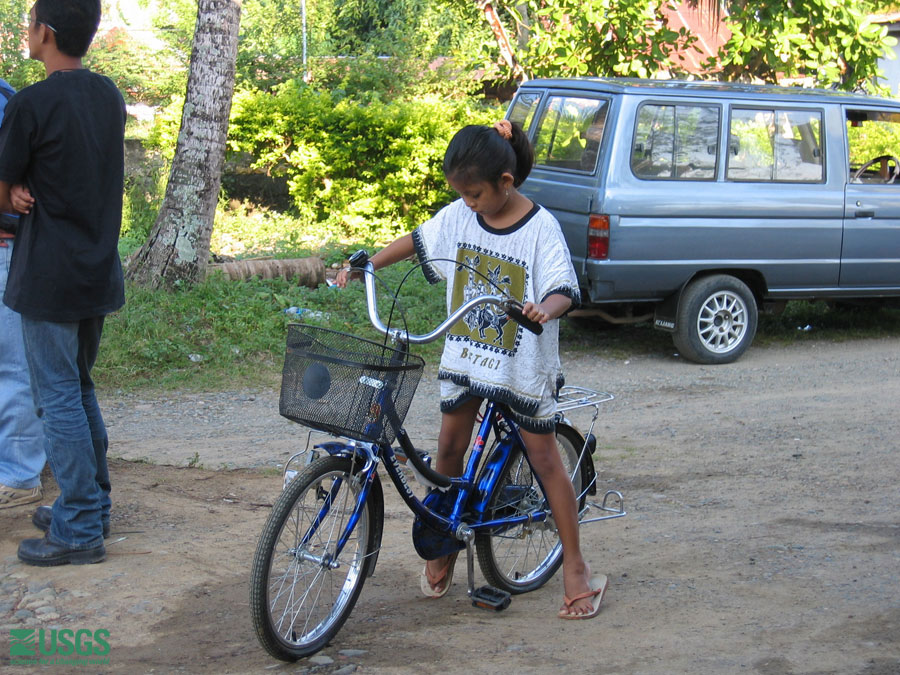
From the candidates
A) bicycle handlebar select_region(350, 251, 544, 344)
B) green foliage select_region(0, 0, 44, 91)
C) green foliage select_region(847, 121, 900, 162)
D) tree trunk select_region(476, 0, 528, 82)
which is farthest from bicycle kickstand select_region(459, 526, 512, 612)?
green foliage select_region(0, 0, 44, 91)

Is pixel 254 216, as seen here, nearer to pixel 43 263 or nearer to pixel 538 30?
pixel 538 30

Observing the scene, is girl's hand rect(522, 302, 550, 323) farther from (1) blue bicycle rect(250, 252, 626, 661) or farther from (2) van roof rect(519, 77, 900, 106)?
(2) van roof rect(519, 77, 900, 106)

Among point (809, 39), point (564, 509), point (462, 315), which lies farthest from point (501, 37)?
point (462, 315)

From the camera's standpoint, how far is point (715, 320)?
8.72 meters

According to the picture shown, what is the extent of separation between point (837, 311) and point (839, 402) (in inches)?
140

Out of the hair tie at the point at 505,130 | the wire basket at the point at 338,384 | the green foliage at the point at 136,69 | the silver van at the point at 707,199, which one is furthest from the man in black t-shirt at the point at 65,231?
the green foliage at the point at 136,69

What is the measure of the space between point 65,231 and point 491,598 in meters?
2.18

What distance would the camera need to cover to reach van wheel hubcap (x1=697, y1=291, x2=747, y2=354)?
28.3ft

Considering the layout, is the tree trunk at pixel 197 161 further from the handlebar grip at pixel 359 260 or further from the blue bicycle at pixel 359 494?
the handlebar grip at pixel 359 260

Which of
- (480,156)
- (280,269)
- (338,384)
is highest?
(480,156)

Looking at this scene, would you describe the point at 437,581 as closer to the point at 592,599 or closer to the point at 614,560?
the point at 592,599

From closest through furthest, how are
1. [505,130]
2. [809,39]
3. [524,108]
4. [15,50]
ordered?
[505,130] < [524,108] < [809,39] < [15,50]

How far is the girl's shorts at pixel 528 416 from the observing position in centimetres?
380

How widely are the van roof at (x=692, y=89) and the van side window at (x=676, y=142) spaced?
14cm
